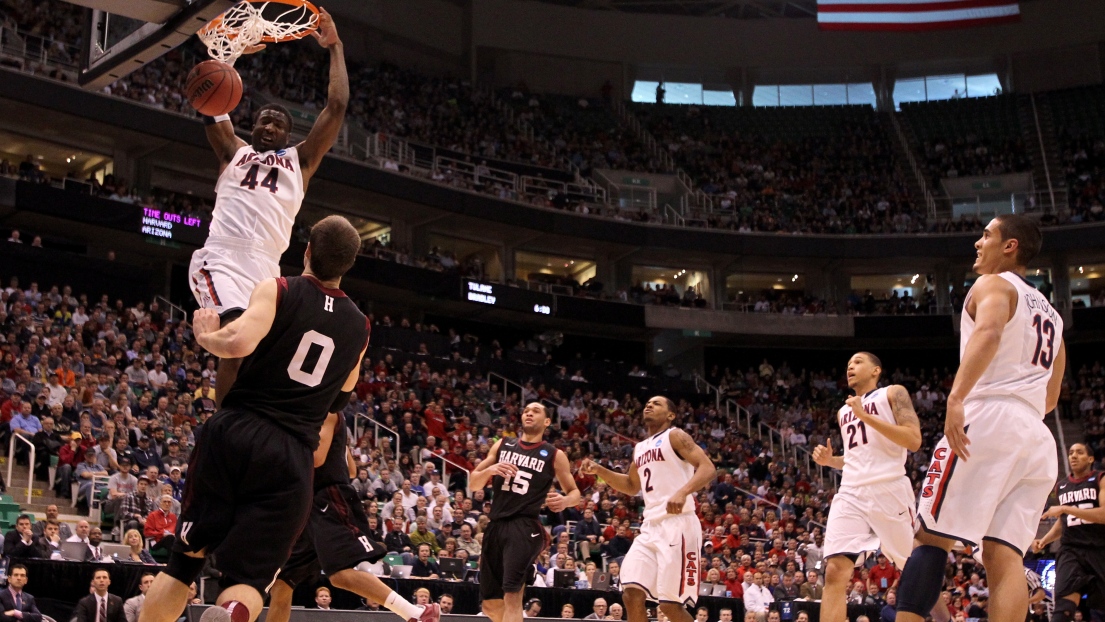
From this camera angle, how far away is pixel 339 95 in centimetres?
677

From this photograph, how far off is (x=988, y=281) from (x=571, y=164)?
110 ft

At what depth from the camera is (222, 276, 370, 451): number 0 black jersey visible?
15.7 ft

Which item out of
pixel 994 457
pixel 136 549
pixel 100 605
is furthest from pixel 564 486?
pixel 136 549

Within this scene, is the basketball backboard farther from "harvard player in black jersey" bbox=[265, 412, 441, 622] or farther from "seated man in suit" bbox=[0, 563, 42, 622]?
"seated man in suit" bbox=[0, 563, 42, 622]

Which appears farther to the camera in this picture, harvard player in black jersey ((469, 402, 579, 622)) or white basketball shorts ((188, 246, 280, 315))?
harvard player in black jersey ((469, 402, 579, 622))

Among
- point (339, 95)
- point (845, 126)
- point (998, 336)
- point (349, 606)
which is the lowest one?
point (349, 606)

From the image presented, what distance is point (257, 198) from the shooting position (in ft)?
22.3

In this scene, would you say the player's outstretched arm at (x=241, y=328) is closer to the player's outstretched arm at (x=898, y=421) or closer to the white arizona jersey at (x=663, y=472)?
the player's outstretched arm at (x=898, y=421)

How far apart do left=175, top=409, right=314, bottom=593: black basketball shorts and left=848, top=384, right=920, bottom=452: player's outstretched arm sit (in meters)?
4.33

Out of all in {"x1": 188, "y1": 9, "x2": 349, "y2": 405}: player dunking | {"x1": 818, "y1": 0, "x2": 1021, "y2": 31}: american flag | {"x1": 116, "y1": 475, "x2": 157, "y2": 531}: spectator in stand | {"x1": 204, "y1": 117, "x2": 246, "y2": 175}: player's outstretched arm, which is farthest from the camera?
{"x1": 818, "y1": 0, "x2": 1021, "y2": 31}: american flag

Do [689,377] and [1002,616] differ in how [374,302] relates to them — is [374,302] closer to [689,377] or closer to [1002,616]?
[689,377]

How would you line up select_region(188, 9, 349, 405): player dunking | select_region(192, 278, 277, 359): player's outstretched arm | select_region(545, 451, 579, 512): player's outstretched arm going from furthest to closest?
select_region(545, 451, 579, 512): player's outstretched arm, select_region(188, 9, 349, 405): player dunking, select_region(192, 278, 277, 359): player's outstretched arm

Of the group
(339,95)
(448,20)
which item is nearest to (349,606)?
(339,95)

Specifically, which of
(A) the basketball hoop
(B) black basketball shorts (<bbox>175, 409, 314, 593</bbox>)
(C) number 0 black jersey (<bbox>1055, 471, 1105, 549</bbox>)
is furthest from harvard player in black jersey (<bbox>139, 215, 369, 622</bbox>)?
(C) number 0 black jersey (<bbox>1055, 471, 1105, 549</bbox>)
